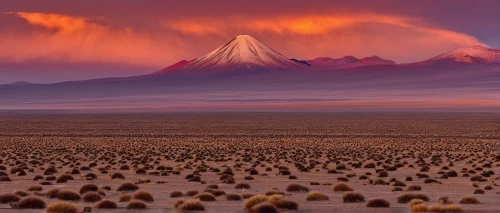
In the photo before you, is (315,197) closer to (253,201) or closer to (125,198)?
(253,201)

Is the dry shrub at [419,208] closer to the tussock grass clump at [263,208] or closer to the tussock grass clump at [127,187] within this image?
the tussock grass clump at [263,208]

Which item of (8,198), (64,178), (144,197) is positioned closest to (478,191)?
(144,197)

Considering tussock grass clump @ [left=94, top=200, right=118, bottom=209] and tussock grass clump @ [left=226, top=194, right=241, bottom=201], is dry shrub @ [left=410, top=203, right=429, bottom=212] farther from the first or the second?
tussock grass clump @ [left=94, top=200, right=118, bottom=209]

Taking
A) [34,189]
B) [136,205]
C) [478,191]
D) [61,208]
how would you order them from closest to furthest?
[61,208] → [136,205] → [478,191] → [34,189]

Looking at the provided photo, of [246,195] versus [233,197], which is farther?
[246,195]

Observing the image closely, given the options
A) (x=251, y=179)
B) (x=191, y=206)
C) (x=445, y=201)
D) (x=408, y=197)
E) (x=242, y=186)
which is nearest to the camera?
(x=191, y=206)

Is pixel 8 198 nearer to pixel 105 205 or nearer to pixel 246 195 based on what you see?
pixel 105 205

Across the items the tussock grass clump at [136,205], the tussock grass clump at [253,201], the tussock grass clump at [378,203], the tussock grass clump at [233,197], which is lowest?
the tussock grass clump at [233,197]

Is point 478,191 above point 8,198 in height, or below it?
below

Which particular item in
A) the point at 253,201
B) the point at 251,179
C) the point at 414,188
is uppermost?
the point at 253,201

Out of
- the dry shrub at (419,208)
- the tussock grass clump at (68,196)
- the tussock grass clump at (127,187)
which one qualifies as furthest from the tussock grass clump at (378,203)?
the tussock grass clump at (127,187)

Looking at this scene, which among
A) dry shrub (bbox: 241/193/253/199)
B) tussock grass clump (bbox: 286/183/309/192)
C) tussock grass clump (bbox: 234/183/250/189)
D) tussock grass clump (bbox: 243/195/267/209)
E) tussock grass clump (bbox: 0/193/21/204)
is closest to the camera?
tussock grass clump (bbox: 243/195/267/209)

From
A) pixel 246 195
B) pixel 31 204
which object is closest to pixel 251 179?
pixel 246 195

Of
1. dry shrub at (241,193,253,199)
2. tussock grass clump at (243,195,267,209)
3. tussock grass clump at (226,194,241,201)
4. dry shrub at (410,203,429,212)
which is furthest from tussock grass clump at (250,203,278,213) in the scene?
dry shrub at (241,193,253,199)
